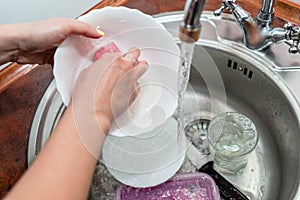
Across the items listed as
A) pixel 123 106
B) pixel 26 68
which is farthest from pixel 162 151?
pixel 26 68

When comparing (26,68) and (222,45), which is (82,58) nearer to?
(26,68)

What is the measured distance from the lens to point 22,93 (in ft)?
2.67

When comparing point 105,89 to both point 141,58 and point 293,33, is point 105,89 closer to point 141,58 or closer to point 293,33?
point 141,58

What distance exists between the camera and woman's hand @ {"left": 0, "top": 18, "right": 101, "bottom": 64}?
659mm

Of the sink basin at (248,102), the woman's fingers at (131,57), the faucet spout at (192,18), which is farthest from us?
the sink basin at (248,102)

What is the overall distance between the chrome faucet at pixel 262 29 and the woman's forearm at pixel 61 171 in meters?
0.42

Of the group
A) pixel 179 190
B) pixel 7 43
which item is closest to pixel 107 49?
pixel 7 43

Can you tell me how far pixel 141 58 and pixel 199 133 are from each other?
26 centimetres

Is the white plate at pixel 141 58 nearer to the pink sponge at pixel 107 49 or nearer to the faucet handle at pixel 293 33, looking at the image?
the pink sponge at pixel 107 49

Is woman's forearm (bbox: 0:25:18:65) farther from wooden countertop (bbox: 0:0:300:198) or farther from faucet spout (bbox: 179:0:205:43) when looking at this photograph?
faucet spout (bbox: 179:0:205:43)

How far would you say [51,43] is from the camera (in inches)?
27.6

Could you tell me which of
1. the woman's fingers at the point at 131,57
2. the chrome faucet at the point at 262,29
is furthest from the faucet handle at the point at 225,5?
the woman's fingers at the point at 131,57

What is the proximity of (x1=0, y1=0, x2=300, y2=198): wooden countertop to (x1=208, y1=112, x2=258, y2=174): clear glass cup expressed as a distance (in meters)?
0.24

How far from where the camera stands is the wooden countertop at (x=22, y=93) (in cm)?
71
